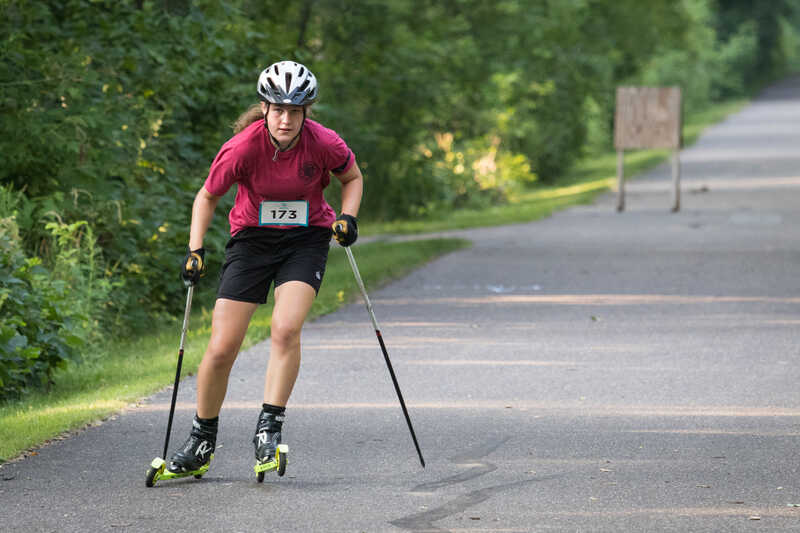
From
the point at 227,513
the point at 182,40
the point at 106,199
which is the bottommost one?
the point at 227,513

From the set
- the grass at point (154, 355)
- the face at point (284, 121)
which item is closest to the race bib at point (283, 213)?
the face at point (284, 121)

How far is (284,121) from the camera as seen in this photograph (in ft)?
20.8

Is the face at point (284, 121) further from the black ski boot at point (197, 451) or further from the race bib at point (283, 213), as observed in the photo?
the black ski boot at point (197, 451)

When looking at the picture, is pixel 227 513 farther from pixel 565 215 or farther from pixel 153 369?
pixel 565 215

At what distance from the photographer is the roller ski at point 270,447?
247 inches

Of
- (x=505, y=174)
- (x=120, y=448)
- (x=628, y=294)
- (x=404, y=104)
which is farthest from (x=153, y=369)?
(x=505, y=174)

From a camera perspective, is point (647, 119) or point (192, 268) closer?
point (192, 268)

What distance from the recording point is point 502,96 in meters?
31.1

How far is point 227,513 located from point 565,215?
18162 millimetres

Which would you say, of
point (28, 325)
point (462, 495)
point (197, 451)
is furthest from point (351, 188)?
point (28, 325)

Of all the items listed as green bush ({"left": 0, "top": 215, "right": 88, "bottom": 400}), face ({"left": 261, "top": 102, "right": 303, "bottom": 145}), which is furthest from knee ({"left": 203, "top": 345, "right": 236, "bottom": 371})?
green bush ({"left": 0, "top": 215, "right": 88, "bottom": 400})

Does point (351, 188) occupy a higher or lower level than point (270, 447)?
higher

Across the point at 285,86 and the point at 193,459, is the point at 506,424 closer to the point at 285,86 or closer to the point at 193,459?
the point at 193,459

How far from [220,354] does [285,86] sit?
4.01 feet
